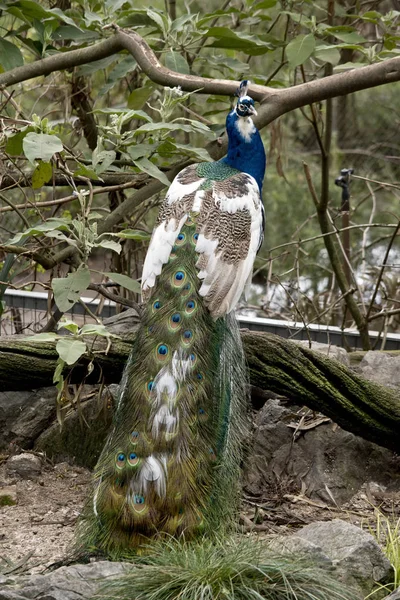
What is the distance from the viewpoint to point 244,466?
11.6 feet

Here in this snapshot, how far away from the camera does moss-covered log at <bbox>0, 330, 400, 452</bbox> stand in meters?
3.46

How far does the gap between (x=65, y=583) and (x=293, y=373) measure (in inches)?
56.3

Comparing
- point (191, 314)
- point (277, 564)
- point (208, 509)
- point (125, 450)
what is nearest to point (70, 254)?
point (191, 314)

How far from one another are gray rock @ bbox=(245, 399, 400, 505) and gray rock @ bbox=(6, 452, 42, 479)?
2.76 feet

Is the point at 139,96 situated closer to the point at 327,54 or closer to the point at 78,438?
the point at 327,54

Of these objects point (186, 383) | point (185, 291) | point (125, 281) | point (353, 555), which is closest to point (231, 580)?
point (353, 555)

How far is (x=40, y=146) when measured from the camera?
9.43ft

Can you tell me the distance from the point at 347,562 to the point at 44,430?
1659 millimetres

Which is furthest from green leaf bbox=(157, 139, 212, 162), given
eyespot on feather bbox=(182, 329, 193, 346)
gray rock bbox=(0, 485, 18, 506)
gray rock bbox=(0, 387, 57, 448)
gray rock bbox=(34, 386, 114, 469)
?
gray rock bbox=(0, 485, 18, 506)

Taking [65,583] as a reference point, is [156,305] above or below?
above

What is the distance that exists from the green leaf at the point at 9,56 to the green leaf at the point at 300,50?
1.10 meters

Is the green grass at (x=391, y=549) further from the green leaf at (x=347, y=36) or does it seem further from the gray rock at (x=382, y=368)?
the green leaf at (x=347, y=36)

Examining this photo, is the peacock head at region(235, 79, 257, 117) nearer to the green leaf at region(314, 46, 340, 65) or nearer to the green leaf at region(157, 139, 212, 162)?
the green leaf at region(157, 139, 212, 162)

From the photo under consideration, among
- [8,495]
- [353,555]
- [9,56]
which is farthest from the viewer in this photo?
[9,56]
